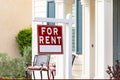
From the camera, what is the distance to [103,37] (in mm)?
11141

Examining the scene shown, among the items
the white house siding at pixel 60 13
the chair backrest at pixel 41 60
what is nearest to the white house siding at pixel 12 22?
the white house siding at pixel 60 13

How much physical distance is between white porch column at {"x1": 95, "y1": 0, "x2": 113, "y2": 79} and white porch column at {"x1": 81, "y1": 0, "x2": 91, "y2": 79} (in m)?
2.17

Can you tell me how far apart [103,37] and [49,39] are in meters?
4.92

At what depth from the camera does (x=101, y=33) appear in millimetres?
11172

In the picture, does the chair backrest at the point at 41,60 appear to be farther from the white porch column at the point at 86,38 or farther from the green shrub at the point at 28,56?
the green shrub at the point at 28,56

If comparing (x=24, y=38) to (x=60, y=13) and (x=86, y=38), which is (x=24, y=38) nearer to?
(x=86, y=38)

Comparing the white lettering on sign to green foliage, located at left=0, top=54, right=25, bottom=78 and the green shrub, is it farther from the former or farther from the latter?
the green shrub

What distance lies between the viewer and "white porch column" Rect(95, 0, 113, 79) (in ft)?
36.4

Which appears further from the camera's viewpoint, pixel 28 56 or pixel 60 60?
pixel 28 56

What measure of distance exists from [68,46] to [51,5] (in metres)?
8.37

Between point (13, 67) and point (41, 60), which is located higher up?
point (41, 60)

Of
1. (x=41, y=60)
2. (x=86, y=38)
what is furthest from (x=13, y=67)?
(x=86, y=38)

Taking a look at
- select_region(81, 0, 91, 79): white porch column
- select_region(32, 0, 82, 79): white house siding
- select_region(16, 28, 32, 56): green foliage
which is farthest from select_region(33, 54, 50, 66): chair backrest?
select_region(16, 28, 32, 56): green foliage

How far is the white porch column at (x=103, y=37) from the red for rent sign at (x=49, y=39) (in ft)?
15.5
